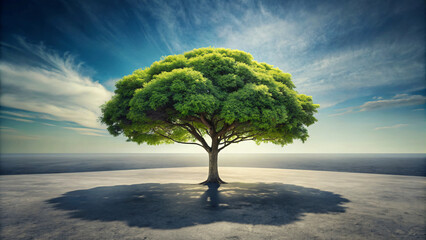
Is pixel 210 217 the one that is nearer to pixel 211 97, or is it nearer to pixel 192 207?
pixel 192 207

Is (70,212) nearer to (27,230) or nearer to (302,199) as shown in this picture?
(27,230)

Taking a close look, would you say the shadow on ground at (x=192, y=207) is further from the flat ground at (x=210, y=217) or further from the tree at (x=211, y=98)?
the tree at (x=211, y=98)

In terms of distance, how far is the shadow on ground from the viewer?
8.18 m

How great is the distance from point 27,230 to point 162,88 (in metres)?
8.49

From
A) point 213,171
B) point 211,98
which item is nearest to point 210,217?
point 211,98

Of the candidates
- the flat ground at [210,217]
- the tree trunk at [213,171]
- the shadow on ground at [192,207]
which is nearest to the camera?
the flat ground at [210,217]

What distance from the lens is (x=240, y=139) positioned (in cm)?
1970

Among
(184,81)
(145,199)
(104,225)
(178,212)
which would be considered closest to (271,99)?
(184,81)

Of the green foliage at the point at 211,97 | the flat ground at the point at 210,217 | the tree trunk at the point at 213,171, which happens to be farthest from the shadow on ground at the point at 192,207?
the tree trunk at the point at 213,171

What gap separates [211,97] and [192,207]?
6.09 meters

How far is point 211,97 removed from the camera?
12406mm

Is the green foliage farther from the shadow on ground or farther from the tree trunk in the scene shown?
the shadow on ground

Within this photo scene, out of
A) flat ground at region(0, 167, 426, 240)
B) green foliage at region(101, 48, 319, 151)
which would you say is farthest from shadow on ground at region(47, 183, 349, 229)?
green foliage at region(101, 48, 319, 151)

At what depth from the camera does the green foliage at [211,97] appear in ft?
40.8
